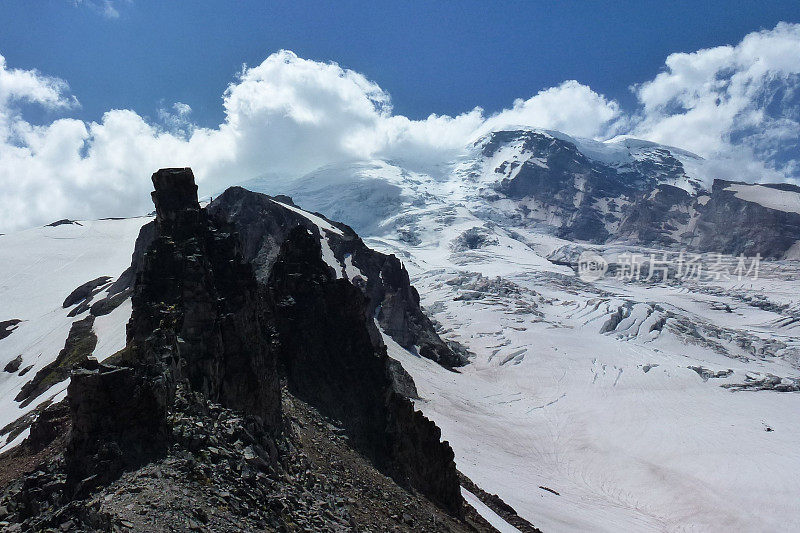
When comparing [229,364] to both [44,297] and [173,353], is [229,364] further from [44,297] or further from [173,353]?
[44,297]

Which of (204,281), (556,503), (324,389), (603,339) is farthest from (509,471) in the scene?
(603,339)

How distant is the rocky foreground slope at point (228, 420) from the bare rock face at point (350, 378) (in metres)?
0.10

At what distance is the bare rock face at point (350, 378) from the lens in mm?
36188

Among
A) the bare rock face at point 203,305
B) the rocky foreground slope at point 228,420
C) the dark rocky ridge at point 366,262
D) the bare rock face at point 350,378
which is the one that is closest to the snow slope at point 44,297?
the rocky foreground slope at point 228,420

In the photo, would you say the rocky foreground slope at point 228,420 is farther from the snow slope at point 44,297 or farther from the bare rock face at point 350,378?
the snow slope at point 44,297

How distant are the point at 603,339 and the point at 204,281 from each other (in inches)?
6668

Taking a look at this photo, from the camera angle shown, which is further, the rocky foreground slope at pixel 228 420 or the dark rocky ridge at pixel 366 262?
the dark rocky ridge at pixel 366 262

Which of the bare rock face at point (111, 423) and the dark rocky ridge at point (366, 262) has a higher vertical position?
the dark rocky ridge at point (366, 262)

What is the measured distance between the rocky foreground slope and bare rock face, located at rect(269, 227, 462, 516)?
99 mm

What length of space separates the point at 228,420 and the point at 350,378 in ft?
62.8

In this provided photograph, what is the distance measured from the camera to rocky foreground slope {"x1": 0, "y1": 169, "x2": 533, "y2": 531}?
15.9 meters

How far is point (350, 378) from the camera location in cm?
3962

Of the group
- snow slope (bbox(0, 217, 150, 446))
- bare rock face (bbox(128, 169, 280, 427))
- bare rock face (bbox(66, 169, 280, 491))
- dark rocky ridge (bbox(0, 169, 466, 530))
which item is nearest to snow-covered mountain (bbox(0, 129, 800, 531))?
snow slope (bbox(0, 217, 150, 446))

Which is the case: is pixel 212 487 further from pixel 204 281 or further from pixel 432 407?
pixel 432 407
